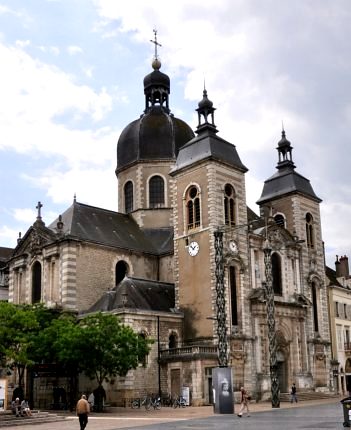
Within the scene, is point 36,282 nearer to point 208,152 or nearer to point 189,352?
point 189,352

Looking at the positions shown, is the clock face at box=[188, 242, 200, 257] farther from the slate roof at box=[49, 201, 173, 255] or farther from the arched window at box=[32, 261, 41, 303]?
the arched window at box=[32, 261, 41, 303]

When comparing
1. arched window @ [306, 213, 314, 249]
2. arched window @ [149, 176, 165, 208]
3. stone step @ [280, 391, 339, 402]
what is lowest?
stone step @ [280, 391, 339, 402]

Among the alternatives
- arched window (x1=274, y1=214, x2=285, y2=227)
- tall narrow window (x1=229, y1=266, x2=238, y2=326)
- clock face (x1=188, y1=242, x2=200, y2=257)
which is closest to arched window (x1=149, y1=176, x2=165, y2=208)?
clock face (x1=188, y1=242, x2=200, y2=257)

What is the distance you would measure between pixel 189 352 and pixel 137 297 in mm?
4793

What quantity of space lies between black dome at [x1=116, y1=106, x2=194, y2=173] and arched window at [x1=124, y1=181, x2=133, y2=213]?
153 cm

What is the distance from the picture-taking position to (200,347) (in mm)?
37344

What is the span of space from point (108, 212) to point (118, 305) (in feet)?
38.4

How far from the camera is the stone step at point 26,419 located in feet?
89.3

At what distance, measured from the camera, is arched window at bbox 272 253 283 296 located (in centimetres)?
4534

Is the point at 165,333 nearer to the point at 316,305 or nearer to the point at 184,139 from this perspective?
the point at 316,305

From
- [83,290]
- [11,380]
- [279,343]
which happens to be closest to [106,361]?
[83,290]

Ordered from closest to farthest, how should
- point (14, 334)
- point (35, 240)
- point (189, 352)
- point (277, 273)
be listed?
point (14, 334) → point (189, 352) → point (35, 240) → point (277, 273)

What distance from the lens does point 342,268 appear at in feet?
195

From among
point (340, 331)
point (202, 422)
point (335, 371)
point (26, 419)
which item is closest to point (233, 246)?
point (335, 371)
